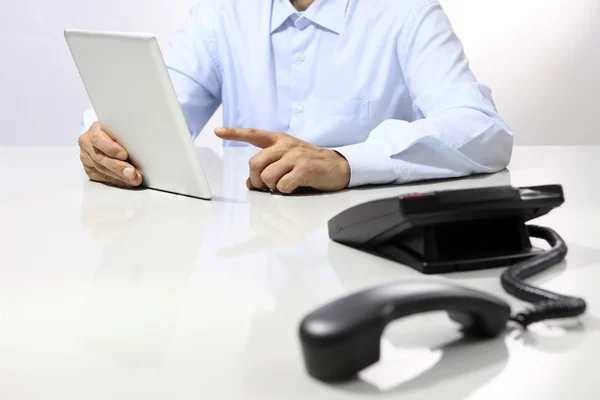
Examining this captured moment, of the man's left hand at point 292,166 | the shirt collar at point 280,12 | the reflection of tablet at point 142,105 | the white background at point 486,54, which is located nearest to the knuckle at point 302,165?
the man's left hand at point 292,166

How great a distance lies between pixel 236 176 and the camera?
132cm

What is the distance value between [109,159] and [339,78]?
724 millimetres

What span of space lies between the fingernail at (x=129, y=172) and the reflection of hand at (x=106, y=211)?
1.1 inches

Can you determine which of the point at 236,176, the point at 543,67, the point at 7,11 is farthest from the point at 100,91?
the point at 543,67

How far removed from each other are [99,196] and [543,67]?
2.70 m

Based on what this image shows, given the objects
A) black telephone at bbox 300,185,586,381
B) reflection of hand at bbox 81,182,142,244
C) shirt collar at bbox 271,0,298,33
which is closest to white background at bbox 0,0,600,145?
shirt collar at bbox 271,0,298,33

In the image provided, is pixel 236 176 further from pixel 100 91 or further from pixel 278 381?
pixel 278 381

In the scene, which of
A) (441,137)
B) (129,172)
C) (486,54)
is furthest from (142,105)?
(486,54)

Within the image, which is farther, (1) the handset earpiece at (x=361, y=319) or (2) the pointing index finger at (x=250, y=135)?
(2) the pointing index finger at (x=250, y=135)

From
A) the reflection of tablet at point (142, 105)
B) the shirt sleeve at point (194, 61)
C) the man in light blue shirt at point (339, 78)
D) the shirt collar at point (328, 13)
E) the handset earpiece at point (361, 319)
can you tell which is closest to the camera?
the handset earpiece at point (361, 319)

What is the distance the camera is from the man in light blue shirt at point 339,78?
1278mm

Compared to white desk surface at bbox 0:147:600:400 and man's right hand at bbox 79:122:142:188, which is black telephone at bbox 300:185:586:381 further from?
man's right hand at bbox 79:122:142:188

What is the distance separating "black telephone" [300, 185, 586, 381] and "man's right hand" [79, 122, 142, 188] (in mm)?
492

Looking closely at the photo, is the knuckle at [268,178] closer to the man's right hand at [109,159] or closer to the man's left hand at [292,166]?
the man's left hand at [292,166]
